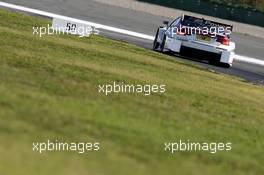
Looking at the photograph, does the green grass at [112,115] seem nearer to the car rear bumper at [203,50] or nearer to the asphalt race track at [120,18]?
the car rear bumper at [203,50]

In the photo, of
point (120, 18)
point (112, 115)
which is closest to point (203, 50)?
point (112, 115)

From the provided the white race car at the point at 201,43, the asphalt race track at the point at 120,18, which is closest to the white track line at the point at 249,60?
the asphalt race track at the point at 120,18

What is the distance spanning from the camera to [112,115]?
7020mm

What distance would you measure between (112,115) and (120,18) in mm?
18502

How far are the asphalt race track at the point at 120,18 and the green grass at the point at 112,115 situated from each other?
325 inches

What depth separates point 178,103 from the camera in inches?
348

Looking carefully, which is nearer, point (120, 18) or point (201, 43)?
point (201, 43)

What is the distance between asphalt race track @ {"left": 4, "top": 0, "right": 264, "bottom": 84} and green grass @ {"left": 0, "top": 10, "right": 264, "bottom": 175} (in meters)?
8.25

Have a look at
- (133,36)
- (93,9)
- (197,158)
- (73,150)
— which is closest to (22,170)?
(73,150)

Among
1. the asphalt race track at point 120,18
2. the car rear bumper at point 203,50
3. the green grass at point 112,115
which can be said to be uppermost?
the green grass at point 112,115

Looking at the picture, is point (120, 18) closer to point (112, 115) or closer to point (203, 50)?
point (203, 50)

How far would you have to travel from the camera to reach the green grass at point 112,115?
18.1 ft

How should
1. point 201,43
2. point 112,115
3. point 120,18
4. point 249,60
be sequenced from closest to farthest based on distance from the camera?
point 112,115 → point 201,43 → point 249,60 → point 120,18

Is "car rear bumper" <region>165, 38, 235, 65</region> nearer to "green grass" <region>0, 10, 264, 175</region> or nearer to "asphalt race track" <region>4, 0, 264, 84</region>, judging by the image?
"asphalt race track" <region>4, 0, 264, 84</region>
